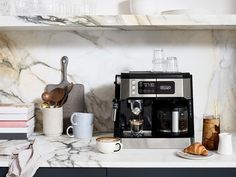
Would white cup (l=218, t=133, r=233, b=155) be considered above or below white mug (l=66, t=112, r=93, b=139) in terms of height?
below

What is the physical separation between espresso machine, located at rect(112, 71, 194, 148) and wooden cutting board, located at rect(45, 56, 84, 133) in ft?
1.09

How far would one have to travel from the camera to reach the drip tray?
1516 mm

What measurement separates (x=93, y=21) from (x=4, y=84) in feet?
2.11

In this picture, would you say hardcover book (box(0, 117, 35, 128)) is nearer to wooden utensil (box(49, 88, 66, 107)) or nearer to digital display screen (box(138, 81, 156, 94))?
wooden utensil (box(49, 88, 66, 107))

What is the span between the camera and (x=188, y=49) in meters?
1.89

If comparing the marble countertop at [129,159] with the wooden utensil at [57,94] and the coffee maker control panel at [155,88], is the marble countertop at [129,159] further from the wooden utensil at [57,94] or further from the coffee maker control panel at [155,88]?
the wooden utensil at [57,94]

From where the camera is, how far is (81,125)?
66.7 inches

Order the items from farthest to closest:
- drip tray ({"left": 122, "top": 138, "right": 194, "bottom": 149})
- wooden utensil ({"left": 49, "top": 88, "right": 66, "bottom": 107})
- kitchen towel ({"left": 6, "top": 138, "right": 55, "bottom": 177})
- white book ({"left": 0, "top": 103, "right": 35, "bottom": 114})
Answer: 1. wooden utensil ({"left": 49, "top": 88, "right": 66, "bottom": 107})
2. white book ({"left": 0, "top": 103, "right": 35, "bottom": 114})
3. drip tray ({"left": 122, "top": 138, "right": 194, "bottom": 149})
4. kitchen towel ({"left": 6, "top": 138, "right": 55, "bottom": 177})

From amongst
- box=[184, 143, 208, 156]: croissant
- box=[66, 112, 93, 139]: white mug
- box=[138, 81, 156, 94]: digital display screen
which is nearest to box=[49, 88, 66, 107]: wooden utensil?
box=[66, 112, 93, 139]: white mug

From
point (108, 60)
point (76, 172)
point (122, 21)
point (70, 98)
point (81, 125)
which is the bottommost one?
point (76, 172)

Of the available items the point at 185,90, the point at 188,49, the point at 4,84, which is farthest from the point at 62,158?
the point at 188,49

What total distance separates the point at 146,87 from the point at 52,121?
493 millimetres

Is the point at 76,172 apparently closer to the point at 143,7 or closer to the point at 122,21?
the point at 122,21

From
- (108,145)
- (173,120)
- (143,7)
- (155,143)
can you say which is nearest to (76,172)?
(108,145)
